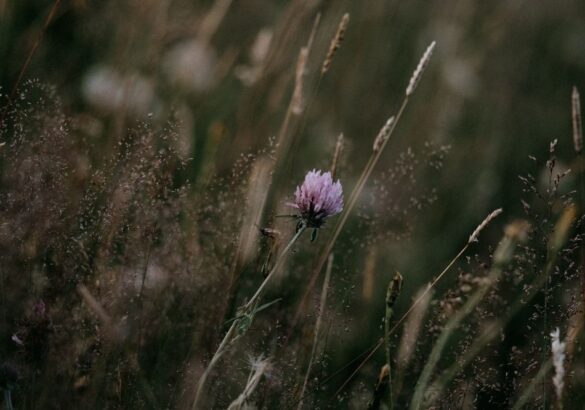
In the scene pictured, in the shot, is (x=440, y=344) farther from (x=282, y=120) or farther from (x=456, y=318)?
(x=282, y=120)

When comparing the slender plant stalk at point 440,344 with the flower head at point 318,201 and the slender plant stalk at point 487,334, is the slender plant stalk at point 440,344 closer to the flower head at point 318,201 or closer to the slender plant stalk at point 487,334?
the slender plant stalk at point 487,334

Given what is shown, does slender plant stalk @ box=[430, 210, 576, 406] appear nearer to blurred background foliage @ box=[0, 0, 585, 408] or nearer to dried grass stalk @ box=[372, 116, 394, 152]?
blurred background foliage @ box=[0, 0, 585, 408]

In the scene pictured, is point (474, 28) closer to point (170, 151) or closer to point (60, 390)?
point (170, 151)

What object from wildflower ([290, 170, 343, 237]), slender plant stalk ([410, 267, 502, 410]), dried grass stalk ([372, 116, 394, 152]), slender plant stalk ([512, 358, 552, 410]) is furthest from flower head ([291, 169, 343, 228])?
slender plant stalk ([512, 358, 552, 410])

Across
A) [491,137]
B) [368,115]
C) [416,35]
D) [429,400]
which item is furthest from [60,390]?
[416,35]

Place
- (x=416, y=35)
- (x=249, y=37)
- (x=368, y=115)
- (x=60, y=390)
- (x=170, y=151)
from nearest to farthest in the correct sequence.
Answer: (x=60, y=390), (x=170, y=151), (x=368, y=115), (x=249, y=37), (x=416, y=35)

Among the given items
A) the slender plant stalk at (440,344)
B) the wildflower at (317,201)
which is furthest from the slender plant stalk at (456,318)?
the wildflower at (317,201)

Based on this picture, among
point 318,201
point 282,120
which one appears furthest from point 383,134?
point 282,120
